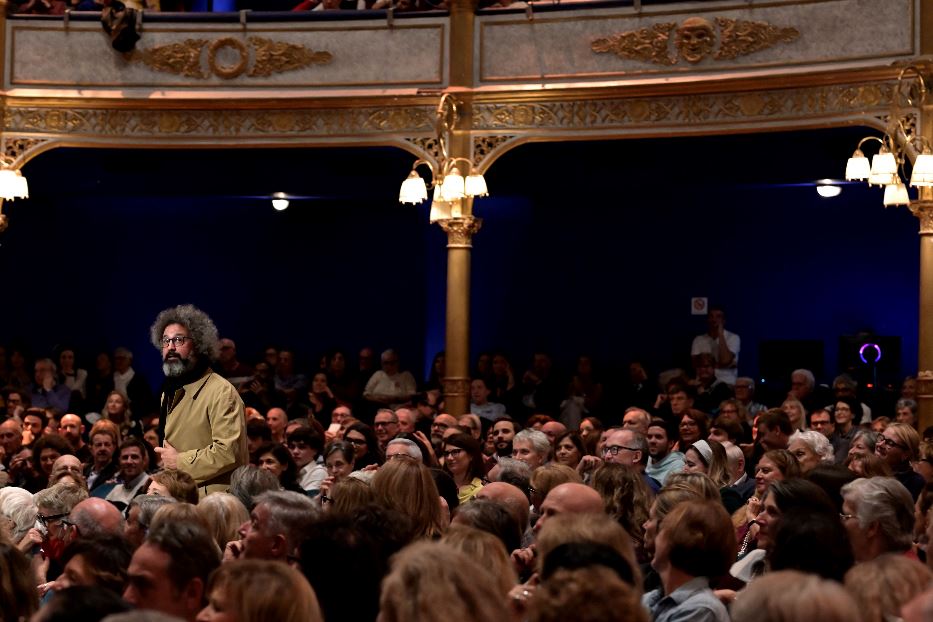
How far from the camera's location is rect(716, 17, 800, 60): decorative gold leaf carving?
1184cm

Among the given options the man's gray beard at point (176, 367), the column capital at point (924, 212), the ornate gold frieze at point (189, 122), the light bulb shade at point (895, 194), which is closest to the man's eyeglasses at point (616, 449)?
the man's gray beard at point (176, 367)

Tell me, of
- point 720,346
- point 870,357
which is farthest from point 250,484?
point 870,357

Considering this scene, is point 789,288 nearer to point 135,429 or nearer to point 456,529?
point 135,429

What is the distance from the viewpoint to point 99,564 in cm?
486

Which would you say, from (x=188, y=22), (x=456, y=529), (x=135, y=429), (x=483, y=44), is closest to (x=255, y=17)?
(x=188, y=22)

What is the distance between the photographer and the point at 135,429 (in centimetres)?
1217

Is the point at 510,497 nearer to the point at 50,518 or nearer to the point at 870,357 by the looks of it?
the point at 50,518

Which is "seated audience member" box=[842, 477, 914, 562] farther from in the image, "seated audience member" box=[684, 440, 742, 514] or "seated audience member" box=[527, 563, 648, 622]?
"seated audience member" box=[684, 440, 742, 514]

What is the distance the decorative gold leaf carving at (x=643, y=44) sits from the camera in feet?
40.0

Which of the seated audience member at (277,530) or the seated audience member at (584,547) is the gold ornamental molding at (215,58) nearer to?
the seated audience member at (277,530)

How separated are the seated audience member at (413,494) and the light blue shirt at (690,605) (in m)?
1.43

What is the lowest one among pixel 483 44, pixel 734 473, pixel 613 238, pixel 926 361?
pixel 734 473

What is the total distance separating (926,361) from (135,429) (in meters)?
6.11

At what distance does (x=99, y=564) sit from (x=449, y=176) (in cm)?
756
